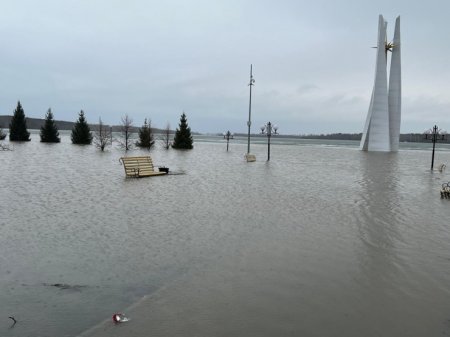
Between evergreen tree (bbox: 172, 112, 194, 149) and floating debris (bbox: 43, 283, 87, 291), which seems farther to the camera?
evergreen tree (bbox: 172, 112, 194, 149)

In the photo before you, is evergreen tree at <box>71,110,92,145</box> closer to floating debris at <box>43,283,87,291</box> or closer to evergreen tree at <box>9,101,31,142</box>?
evergreen tree at <box>9,101,31,142</box>

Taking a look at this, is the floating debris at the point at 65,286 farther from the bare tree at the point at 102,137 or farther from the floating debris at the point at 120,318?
the bare tree at the point at 102,137

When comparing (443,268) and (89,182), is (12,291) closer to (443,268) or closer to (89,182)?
(443,268)

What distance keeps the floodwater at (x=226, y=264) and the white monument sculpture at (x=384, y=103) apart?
4808 centimetres

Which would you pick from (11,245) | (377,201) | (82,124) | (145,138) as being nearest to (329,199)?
(377,201)

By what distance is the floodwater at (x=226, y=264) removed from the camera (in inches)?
169

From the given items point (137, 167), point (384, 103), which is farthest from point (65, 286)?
point (384, 103)

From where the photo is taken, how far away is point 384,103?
2233 inches

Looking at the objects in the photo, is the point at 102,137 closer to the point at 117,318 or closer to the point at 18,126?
the point at 18,126

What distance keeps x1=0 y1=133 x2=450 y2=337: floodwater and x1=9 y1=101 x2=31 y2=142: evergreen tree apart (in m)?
45.3

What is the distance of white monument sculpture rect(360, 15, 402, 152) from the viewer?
56.2 metres

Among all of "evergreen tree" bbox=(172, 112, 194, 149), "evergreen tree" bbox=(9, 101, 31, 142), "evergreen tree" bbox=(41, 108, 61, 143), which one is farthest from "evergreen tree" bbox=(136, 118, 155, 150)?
"evergreen tree" bbox=(9, 101, 31, 142)

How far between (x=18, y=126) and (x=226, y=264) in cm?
5383

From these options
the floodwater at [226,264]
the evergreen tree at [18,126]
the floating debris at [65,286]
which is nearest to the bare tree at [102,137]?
the evergreen tree at [18,126]
